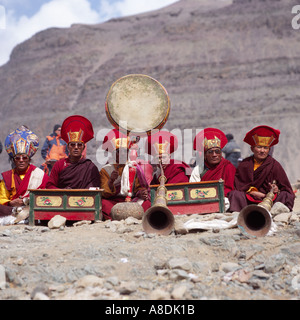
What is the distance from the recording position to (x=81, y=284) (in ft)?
15.5

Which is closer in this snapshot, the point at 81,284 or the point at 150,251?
the point at 81,284

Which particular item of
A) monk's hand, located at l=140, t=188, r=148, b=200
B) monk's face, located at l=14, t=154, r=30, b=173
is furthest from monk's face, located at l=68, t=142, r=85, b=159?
monk's hand, located at l=140, t=188, r=148, b=200

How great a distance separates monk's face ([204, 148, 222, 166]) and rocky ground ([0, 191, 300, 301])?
1.91m

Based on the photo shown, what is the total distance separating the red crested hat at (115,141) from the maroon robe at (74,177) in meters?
0.40

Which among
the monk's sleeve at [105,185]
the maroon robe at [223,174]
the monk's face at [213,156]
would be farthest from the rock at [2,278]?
the monk's face at [213,156]

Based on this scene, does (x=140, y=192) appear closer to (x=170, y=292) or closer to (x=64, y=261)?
(x=64, y=261)

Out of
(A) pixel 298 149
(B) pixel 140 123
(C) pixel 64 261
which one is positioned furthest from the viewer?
Answer: (A) pixel 298 149

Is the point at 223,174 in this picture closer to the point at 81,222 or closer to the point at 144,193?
the point at 144,193

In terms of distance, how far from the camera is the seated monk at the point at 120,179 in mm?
8109

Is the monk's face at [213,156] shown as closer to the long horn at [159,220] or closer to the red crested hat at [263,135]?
the red crested hat at [263,135]

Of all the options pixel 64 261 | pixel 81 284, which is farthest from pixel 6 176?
pixel 81 284

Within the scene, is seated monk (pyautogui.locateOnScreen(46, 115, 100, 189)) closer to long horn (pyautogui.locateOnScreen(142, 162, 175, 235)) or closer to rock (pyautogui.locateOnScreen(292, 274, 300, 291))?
long horn (pyautogui.locateOnScreen(142, 162, 175, 235))

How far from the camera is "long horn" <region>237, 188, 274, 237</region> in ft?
19.8

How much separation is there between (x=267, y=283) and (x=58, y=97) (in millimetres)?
75508
